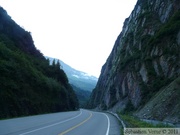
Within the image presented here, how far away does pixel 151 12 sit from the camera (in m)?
63.8

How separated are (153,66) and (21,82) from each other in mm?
22168

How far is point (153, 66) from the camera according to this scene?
49469 mm

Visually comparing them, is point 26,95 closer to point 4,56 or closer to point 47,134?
point 4,56

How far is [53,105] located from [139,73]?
16939 mm

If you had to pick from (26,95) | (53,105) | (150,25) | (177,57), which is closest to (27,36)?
(53,105)

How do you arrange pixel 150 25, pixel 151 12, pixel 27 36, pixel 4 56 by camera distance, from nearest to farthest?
pixel 4 56
pixel 150 25
pixel 151 12
pixel 27 36

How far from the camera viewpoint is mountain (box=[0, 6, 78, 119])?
107 feet

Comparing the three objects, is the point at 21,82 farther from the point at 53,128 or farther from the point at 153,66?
the point at 153,66

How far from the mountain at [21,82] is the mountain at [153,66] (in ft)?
46.5

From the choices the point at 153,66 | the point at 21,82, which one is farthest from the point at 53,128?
the point at 153,66

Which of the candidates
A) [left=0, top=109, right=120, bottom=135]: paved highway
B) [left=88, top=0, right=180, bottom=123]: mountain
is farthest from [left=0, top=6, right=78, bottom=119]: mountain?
[left=88, top=0, right=180, bottom=123]: mountain

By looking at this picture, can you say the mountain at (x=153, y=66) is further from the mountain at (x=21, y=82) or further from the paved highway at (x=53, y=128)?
the mountain at (x=21, y=82)

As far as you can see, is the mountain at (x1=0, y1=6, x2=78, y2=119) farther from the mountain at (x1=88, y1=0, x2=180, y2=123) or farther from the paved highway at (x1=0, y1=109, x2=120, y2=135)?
the mountain at (x1=88, y1=0, x2=180, y2=123)

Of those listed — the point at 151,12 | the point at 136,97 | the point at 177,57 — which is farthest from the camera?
the point at 151,12
